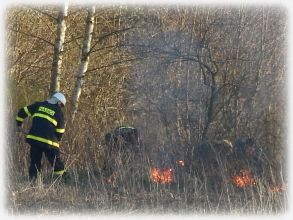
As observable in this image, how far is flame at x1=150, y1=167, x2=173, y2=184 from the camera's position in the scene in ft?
24.0

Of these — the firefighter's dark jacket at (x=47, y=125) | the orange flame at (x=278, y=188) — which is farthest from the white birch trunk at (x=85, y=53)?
the orange flame at (x=278, y=188)

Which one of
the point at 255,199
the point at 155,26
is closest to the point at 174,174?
the point at 255,199

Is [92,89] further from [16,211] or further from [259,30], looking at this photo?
[16,211]

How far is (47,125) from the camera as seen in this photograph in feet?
26.1

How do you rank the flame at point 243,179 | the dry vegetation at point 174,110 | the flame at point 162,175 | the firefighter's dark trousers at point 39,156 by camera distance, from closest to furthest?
1. the dry vegetation at point 174,110
2. the flame at point 243,179
3. the flame at point 162,175
4. the firefighter's dark trousers at point 39,156

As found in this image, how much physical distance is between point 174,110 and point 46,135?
198cm

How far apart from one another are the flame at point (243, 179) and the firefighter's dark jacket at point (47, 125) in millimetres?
2531

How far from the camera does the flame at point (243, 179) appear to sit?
7109 mm

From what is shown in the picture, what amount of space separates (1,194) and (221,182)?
2751 millimetres

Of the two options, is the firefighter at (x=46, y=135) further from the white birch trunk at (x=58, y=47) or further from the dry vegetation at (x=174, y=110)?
the white birch trunk at (x=58, y=47)

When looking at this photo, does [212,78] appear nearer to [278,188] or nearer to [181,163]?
[181,163]

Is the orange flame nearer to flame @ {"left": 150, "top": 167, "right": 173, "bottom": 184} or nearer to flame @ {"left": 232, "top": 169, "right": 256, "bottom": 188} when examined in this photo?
flame @ {"left": 232, "top": 169, "right": 256, "bottom": 188}

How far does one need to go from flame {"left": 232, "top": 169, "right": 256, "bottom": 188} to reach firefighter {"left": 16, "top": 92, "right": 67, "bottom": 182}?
2419 millimetres

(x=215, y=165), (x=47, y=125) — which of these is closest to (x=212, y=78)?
(x=215, y=165)
